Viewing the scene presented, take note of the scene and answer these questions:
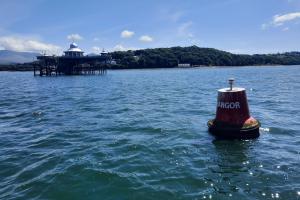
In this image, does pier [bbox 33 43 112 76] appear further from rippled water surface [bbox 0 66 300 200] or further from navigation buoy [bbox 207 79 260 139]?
navigation buoy [bbox 207 79 260 139]

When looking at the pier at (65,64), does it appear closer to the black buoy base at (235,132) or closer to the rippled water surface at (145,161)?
the rippled water surface at (145,161)

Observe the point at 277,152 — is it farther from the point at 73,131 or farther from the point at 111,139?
the point at 73,131

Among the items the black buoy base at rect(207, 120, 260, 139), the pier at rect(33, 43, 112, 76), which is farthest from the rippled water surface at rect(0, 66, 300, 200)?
the pier at rect(33, 43, 112, 76)

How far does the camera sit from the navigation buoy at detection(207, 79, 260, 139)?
1342 cm

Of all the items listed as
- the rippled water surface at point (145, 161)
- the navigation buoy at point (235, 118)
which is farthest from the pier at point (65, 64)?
the navigation buoy at point (235, 118)

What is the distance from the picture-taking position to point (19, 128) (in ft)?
57.2

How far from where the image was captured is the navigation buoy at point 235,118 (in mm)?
13422

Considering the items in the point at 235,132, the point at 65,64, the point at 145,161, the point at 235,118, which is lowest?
the point at 145,161

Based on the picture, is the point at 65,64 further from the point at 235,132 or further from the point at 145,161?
the point at 145,161

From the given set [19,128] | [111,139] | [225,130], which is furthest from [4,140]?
[225,130]

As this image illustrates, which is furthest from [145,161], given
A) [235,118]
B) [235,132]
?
[235,118]

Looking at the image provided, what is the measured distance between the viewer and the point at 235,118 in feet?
44.5

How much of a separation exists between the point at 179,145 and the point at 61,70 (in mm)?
101444

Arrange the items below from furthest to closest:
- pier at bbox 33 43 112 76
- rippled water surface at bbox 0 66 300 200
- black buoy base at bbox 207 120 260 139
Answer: pier at bbox 33 43 112 76 < black buoy base at bbox 207 120 260 139 < rippled water surface at bbox 0 66 300 200
